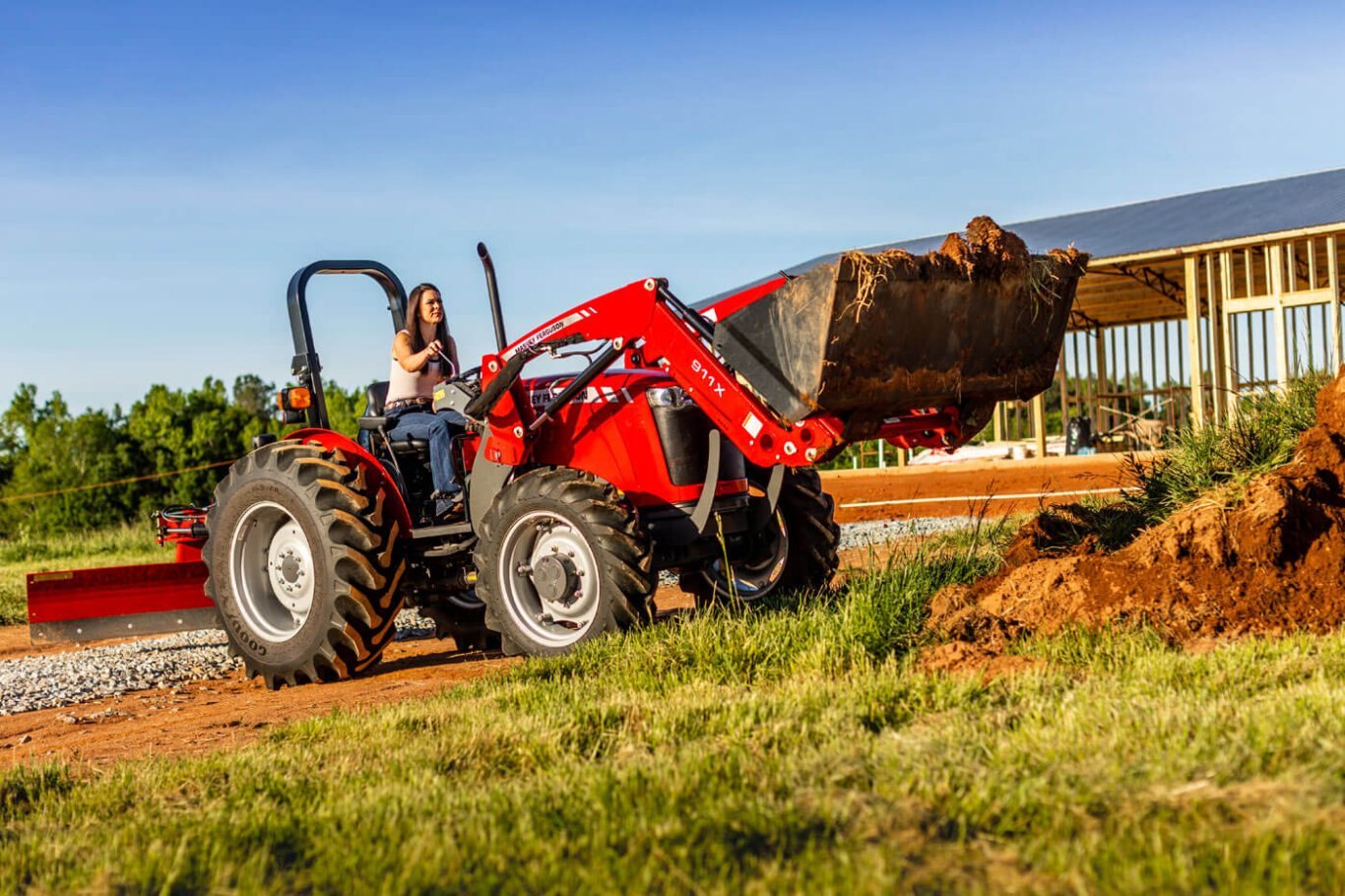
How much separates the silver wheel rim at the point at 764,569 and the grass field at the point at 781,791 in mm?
2529

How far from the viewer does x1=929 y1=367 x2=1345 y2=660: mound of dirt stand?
19.1 ft

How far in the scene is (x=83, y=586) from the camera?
9.96 metres

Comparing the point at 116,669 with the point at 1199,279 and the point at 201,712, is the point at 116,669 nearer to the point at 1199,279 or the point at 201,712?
the point at 201,712

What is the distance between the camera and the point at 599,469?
25.6ft

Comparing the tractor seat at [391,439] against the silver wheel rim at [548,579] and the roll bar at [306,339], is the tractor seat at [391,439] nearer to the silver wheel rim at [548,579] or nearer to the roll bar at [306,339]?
the roll bar at [306,339]

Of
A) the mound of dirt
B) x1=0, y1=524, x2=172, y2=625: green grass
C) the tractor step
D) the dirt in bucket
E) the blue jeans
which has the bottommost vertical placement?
x1=0, y1=524, x2=172, y2=625: green grass

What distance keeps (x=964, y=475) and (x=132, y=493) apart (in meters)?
34.9

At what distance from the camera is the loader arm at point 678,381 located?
6.92 meters

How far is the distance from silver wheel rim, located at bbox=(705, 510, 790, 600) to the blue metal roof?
12.4 m

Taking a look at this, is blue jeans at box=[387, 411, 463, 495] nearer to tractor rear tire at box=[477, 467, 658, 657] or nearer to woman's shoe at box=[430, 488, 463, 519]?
woman's shoe at box=[430, 488, 463, 519]

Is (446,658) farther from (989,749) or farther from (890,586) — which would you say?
(989,749)

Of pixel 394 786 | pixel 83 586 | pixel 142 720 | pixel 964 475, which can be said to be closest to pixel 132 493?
pixel 964 475

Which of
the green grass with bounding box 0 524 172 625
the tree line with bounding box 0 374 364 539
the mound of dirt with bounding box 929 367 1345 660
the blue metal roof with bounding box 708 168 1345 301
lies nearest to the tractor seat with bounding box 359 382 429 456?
the mound of dirt with bounding box 929 367 1345 660

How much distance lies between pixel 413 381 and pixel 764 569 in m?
2.43
